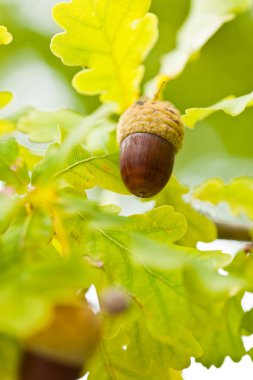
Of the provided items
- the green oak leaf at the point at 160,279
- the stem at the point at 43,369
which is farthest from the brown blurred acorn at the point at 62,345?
the green oak leaf at the point at 160,279

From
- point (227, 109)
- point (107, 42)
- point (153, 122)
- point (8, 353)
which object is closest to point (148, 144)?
point (153, 122)

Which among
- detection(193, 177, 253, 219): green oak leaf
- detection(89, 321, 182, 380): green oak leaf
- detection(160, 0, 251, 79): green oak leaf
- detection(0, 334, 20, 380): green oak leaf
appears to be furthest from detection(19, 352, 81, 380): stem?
detection(160, 0, 251, 79): green oak leaf

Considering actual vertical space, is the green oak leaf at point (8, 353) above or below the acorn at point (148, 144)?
above

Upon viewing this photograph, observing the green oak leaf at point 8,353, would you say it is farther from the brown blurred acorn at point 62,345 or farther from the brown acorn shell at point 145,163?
the brown acorn shell at point 145,163

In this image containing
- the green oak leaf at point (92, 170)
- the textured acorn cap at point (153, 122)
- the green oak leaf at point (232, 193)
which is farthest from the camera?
the green oak leaf at point (232, 193)

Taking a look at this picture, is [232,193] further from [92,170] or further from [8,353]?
[8,353]

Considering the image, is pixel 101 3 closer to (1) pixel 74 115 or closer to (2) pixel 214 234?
(1) pixel 74 115
